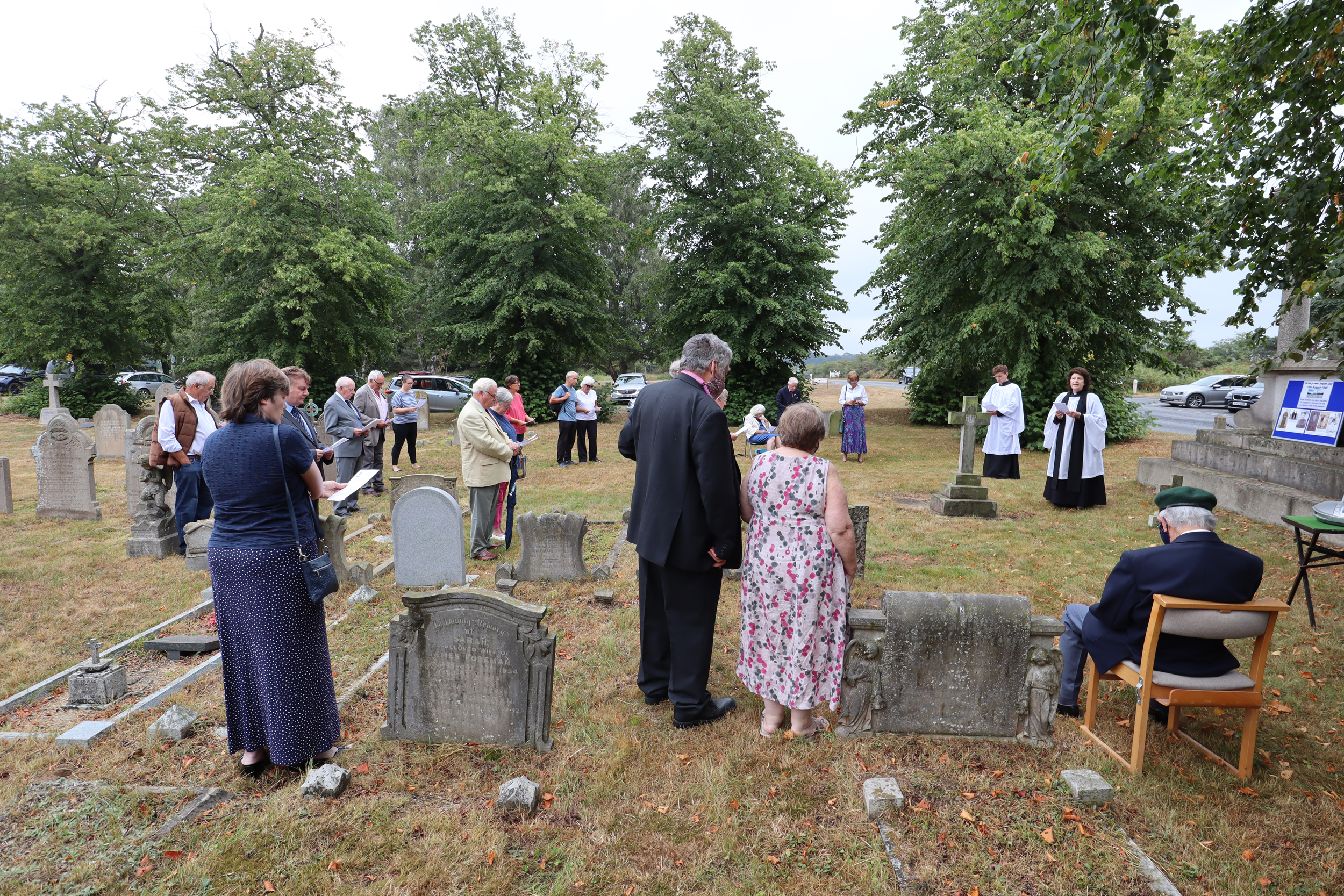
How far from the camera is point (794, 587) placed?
11.8ft

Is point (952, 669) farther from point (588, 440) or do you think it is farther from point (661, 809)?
point (588, 440)

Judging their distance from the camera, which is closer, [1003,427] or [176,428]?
[176,428]

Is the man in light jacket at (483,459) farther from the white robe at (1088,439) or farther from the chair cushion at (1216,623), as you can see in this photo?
the white robe at (1088,439)

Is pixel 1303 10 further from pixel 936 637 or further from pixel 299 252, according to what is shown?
pixel 299 252

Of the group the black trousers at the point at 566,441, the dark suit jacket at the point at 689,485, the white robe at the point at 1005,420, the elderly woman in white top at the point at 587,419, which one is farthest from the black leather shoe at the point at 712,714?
the black trousers at the point at 566,441

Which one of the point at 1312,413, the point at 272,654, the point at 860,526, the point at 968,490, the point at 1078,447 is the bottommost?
the point at 968,490

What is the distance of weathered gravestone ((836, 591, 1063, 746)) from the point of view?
12.0 ft

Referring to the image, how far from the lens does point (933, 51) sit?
18.7 meters

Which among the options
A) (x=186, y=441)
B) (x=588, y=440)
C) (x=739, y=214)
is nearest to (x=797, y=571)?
(x=186, y=441)

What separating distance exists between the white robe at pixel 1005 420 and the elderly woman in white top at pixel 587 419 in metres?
7.25

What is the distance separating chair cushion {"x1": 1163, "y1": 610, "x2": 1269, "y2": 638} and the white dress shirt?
8.10 metres

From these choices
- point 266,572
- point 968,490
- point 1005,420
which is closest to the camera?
point 266,572

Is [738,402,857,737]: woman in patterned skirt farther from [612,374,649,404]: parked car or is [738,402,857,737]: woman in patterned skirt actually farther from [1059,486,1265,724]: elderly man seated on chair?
[612,374,649,404]: parked car

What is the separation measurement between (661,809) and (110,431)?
54.4 ft
